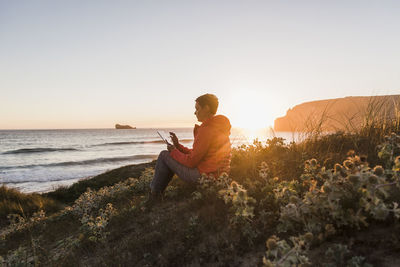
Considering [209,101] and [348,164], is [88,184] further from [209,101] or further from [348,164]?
[348,164]

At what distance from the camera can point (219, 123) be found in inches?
194

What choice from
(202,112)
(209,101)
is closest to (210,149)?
(202,112)

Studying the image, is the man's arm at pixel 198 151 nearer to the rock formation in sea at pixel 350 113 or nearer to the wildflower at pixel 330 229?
the wildflower at pixel 330 229

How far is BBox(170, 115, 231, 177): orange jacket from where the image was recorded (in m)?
4.82

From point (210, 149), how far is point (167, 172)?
4.20ft

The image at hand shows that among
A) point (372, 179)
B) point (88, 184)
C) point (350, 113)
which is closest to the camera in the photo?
point (372, 179)

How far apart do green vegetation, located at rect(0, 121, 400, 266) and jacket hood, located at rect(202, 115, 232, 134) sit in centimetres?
105

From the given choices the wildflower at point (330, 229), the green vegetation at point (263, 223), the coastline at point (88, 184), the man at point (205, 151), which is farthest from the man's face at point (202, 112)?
the coastline at point (88, 184)

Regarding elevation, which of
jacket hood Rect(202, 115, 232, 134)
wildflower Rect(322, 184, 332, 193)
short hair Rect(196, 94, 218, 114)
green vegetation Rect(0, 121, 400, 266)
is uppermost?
short hair Rect(196, 94, 218, 114)

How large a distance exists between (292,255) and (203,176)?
297cm

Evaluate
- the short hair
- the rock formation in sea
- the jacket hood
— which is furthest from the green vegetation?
the short hair

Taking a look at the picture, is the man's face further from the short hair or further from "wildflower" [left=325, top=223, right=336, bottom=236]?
"wildflower" [left=325, top=223, right=336, bottom=236]

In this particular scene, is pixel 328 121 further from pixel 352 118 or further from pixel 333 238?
pixel 333 238

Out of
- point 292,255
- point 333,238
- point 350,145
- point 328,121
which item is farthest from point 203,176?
point 328,121
